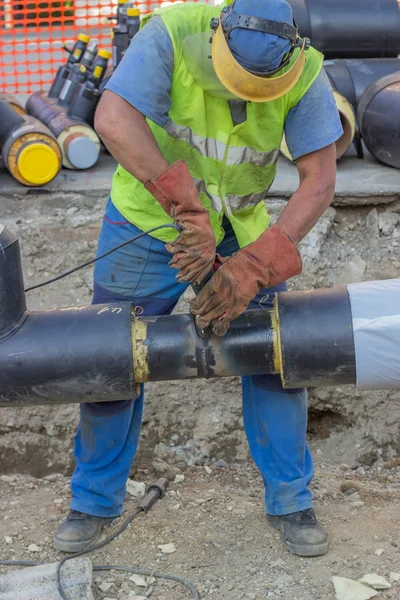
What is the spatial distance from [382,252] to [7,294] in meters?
2.76

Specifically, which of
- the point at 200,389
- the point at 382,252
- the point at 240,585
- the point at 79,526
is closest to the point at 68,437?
the point at 200,389

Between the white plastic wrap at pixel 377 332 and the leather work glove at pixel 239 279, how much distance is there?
→ 268 mm

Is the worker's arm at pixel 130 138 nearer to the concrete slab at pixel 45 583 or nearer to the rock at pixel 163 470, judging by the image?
the concrete slab at pixel 45 583

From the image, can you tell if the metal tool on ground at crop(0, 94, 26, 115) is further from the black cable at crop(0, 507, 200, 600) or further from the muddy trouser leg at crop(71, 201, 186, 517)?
the black cable at crop(0, 507, 200, 600)

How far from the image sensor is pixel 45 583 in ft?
8.72

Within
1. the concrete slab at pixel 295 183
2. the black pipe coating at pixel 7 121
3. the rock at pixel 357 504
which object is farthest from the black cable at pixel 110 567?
the black pipe coating at pixel 7 121

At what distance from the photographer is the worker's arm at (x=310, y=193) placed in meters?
2.66

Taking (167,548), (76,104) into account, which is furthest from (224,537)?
(76,104)

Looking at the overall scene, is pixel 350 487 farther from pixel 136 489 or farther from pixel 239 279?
pixel 239 279

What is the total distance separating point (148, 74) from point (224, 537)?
68.9 inches

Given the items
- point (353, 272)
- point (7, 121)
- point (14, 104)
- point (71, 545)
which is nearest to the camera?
point (71, 545)

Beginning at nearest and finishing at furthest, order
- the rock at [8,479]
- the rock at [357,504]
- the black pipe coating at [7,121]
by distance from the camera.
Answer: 1. the rock at [357,504]
2. the rock at [8,479]
3. the black pipe coating at [7,121]

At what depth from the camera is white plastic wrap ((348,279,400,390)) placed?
2504 millimetres

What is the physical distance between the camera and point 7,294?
255 centimetres
